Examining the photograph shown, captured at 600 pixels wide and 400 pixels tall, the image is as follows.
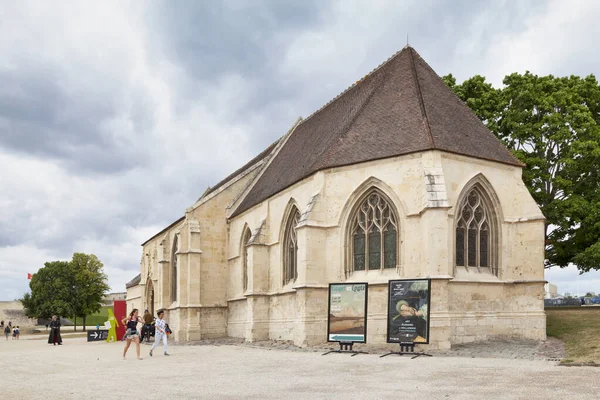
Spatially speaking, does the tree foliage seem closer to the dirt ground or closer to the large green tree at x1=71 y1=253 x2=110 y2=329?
the large green tree at x1=71 y1=253 x2=110 y2=329

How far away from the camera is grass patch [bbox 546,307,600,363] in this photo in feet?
49.4

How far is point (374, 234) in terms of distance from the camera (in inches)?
811

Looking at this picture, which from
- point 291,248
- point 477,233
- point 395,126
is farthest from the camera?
point 291,248

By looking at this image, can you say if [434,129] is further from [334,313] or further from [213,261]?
[213,261]

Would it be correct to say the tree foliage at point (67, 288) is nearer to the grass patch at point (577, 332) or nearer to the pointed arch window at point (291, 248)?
the pointed arch window at point (291, 248)

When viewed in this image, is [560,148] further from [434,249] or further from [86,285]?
[86,285]

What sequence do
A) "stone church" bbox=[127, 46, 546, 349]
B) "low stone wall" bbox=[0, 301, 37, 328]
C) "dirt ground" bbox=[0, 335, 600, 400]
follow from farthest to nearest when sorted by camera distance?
"low stone wall" bbox=[0, 301, 37, 328] → "stone church" bbox=[127, 46, 546, 349] → "dirt ground" bbox=[0, 335, 600, 400]

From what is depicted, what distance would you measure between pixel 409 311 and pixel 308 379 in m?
5.82

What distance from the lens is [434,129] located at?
20328mm

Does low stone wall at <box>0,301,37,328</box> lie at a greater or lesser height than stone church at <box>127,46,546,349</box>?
lesser

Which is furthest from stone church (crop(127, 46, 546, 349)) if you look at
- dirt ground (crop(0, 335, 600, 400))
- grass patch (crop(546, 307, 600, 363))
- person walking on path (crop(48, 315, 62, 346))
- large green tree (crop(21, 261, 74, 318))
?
large green tree (crop(21, 261, 74, 318))

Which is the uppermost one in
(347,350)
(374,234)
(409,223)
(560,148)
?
(560,148)

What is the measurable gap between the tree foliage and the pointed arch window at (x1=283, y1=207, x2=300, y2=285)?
1789 inches

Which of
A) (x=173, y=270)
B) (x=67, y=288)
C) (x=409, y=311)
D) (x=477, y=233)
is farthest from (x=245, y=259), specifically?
(x=67, y=288)
